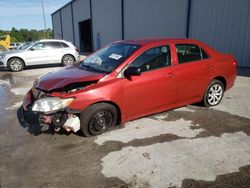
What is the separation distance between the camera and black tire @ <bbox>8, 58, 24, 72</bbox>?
484 inches

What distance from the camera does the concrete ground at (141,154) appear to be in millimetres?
3047

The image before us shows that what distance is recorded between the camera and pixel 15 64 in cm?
1241

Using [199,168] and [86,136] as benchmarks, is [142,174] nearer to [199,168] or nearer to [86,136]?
[199,168]

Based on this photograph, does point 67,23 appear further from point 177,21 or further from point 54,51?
point 177,21

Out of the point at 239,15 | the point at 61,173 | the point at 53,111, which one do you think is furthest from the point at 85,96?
the point at 239,15

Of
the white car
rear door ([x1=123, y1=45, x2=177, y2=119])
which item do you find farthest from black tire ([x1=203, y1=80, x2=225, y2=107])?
the white car

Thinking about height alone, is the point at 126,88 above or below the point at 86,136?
above

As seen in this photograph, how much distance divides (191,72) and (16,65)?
10.3 metres

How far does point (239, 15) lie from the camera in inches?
422

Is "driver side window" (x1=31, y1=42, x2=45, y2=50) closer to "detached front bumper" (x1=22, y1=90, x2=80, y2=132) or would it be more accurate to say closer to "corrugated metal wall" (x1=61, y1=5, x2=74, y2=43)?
"detached front bumper" (x1=22, y1=90, x2=80, y2=132)

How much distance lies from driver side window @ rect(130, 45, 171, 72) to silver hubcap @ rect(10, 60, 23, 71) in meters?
9.96

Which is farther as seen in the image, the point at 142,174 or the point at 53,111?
the point at 53,111

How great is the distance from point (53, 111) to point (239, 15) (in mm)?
10024

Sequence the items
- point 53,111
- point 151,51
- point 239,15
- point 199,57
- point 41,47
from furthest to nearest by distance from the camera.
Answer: point 41,47
point 239,15
point 199,57
point 151,51
point 53,111
